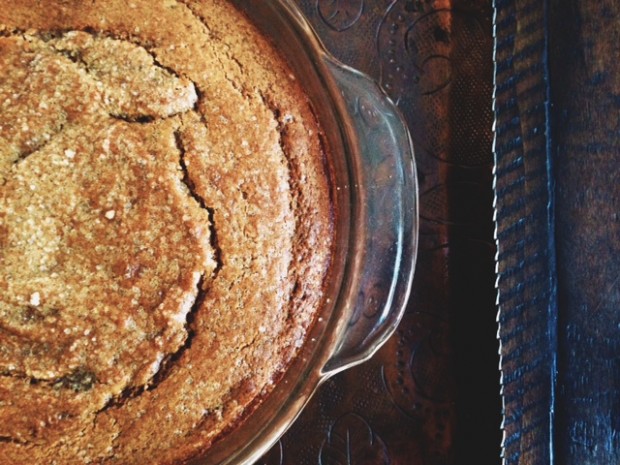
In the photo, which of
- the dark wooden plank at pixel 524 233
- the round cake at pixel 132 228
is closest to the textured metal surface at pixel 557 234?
the dark wooden plank at pixel 524 233

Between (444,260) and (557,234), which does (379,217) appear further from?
(557,234)

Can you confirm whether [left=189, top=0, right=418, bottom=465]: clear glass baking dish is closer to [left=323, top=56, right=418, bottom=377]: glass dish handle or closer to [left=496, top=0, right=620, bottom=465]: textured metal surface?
[left=323, top=56, right=418, bottom=377]: glass dish handle

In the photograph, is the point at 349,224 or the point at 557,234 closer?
the point at 349,224

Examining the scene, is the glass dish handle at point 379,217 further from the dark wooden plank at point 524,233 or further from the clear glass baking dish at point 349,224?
the dark wooden plank at point 524,233

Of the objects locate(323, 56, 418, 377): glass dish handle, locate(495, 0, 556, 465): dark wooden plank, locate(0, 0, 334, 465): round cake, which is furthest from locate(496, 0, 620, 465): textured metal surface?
locate(0, 0, 334, 465): round cake

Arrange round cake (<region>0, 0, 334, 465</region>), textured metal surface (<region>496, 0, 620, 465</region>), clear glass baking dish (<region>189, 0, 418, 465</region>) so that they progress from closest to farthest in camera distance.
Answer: round cake (<region>0, 0, 334, 465</region>) → clear glass baking dish (<region>189, 0, 418, 465</region>) → textured metal surface (<region>496, 0, 620, 465</region>)

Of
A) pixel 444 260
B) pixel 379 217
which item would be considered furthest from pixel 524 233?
pixel 379 217

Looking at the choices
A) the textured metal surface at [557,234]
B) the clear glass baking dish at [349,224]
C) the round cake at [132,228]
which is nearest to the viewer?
the round cake at [132,228]
